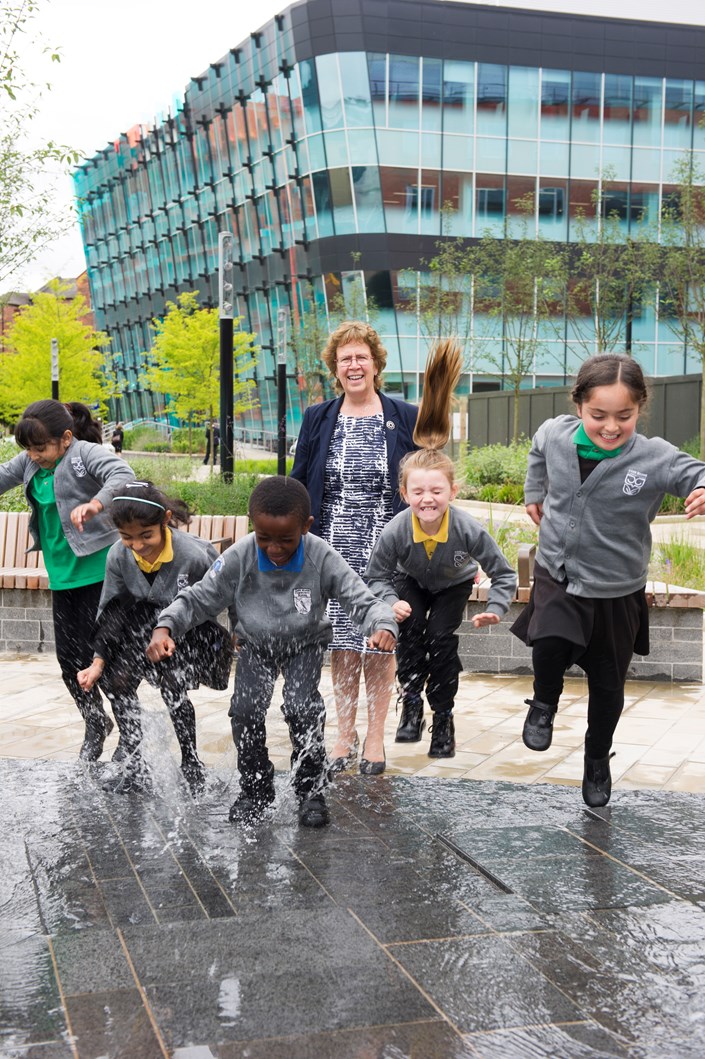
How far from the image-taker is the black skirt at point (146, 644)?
198 inches

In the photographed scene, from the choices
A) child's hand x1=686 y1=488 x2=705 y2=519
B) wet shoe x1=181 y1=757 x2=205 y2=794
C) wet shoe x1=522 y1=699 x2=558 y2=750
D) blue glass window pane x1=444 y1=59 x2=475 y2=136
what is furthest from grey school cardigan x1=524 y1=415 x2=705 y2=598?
blue glass window pane x1=444 y1=59 x2=475 y2=136

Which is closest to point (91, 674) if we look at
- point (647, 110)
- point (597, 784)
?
point (597, 784)

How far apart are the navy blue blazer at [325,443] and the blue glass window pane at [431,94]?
41488 millimetres

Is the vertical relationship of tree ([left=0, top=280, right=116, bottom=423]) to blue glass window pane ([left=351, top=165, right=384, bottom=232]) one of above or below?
below

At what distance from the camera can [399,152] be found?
43938mm

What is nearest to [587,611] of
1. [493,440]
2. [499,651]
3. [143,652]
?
[143,652]

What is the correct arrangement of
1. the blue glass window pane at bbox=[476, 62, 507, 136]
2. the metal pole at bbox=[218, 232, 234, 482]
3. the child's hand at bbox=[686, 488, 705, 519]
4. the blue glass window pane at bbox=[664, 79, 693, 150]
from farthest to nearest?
the blue glass window pane at bbox=[664, 79, 693, 150], the blue glass window pane at bbox=[476, 62, 507, 136], the metal pole at bbox=[218, 232, 234, 482], the child's hand at bbox=[686, 488, 705, 519]

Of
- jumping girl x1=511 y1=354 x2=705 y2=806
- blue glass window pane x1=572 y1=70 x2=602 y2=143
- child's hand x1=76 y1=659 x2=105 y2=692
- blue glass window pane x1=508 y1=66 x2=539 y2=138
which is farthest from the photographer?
blue glass window pane x1=572 y1=70 x2=602 y2=143

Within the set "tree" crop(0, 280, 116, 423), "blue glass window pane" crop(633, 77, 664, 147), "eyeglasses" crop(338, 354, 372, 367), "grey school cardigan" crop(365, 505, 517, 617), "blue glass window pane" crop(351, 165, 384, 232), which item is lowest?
"grey school cardigan" crop(365, 505, 517, 617)

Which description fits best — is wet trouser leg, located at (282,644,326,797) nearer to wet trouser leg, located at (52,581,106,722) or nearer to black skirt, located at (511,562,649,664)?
black skirt, located at (511,562,649,664)

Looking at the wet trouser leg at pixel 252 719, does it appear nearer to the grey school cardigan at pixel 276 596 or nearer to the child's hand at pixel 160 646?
the grey school cardigan at pixel 276 596

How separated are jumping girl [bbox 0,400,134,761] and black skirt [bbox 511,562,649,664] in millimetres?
1941

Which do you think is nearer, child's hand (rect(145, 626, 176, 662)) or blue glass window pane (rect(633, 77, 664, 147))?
child's hand (rect(145, 626, 176, 662))

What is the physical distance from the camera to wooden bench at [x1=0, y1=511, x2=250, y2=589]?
865 centimetres
